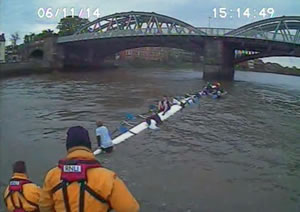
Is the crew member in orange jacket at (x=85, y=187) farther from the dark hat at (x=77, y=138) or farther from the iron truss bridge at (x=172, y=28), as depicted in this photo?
the iron truss bridge at (x=172, y=28)

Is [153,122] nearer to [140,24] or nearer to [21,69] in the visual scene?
[21,69]

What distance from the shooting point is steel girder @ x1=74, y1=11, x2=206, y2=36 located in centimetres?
5209

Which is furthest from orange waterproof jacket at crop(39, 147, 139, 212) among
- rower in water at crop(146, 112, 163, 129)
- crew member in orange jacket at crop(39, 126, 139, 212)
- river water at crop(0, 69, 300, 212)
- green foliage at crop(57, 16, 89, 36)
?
green foliage at crop(57, 16, 89, 36)

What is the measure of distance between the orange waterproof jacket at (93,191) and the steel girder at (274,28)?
4400 cm

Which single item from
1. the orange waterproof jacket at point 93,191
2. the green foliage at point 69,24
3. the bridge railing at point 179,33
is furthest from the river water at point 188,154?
the green foliage at point 69,24

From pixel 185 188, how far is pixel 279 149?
20.2ft

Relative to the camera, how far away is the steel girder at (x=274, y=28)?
143 ft

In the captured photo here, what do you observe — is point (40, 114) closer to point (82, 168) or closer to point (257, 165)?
point (257, 165)

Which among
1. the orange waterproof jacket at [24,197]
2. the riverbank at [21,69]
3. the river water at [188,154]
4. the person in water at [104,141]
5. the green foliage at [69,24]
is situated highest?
the green foliage at [69,24]

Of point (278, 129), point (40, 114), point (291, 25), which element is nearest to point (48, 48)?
point (291, 25)

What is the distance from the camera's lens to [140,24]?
60.2m

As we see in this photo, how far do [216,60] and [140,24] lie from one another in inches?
660

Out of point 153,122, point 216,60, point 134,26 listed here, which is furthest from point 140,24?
point 153,122

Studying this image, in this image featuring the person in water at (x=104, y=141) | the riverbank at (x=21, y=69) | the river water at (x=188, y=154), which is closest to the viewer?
the river water at (x=188, y=154)
